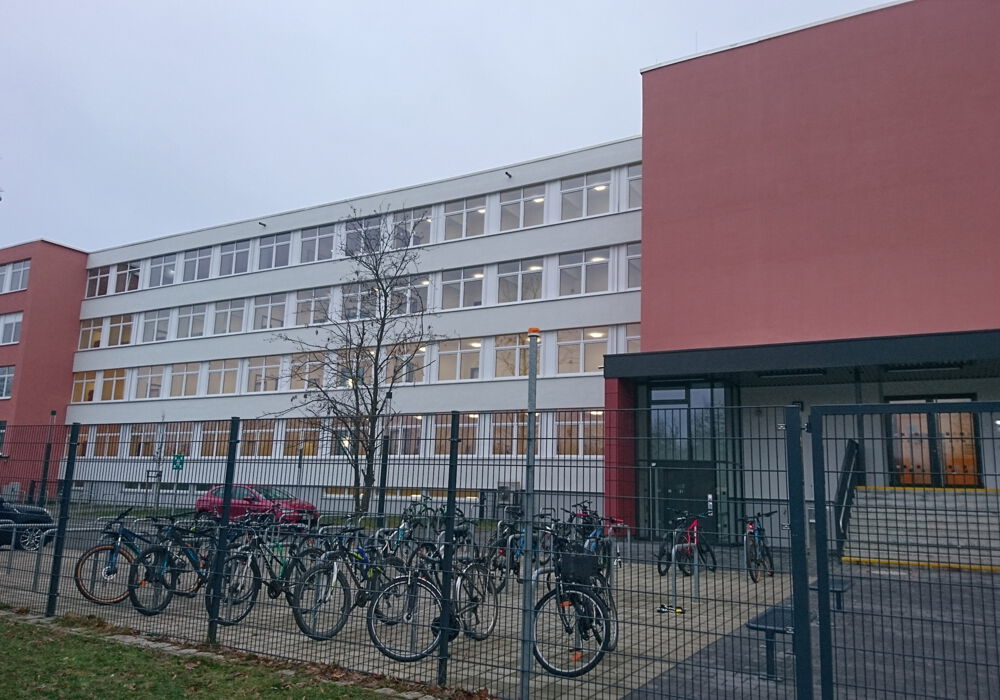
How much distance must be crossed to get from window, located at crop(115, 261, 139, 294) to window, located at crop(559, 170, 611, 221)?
24832mm

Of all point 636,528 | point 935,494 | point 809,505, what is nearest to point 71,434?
point 636,528

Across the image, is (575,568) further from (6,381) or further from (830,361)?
(6,381)

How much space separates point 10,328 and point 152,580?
1505 inches

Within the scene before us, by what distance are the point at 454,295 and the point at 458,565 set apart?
2255 cm

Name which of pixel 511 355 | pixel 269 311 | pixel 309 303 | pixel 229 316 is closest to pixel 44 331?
pixel 229 316

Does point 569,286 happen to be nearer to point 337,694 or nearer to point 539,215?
point 539,215

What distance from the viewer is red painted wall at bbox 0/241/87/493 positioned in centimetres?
3766

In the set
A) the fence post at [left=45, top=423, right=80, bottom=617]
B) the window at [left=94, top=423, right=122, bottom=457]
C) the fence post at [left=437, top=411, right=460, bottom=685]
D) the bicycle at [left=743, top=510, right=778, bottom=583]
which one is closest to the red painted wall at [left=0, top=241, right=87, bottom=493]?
the fence post at [left=45, top=423, right=80, bottom=617]

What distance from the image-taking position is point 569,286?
26.5 m

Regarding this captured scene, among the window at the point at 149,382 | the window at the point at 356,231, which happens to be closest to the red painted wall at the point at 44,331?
the window at the point at 149,382

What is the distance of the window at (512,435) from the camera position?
584 centimetres

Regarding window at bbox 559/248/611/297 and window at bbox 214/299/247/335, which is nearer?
window at bbox 559/248/611/297

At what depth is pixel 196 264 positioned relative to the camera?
37094mm

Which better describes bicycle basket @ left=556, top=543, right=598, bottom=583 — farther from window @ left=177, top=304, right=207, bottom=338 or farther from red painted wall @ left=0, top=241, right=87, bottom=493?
red painted wall @ left=0, top=241, right=87, bottom=493
